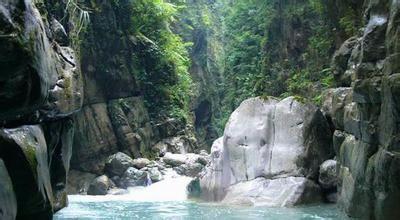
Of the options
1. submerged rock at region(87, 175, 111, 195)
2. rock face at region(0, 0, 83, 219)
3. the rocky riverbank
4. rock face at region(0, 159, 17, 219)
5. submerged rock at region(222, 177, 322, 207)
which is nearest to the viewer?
rock face at region(0, 0, 83, 219)

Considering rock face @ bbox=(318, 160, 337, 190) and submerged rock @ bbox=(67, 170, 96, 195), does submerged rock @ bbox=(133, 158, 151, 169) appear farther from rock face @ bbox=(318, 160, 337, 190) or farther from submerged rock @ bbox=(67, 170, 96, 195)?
rock face @ bbox=(318, 160, 337, 190)

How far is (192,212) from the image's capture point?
1086cm

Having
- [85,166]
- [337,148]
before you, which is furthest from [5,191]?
[85,166]

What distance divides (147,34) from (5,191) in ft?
65.8

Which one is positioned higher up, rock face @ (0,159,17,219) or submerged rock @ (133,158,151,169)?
rock face @ (0,159,17,219)

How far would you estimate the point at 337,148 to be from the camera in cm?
1073

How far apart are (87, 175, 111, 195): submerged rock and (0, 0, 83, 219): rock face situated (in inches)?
261

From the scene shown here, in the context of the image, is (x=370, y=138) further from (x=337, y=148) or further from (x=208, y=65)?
(x=208, y=65)

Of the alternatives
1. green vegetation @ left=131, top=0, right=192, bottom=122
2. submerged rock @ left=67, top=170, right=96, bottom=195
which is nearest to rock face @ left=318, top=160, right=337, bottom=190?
submerged rock @ left=67, top=170, right=96, bottom=195

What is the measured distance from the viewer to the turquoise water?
9.81m

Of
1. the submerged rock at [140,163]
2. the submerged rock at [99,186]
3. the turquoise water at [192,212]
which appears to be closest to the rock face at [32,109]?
the turquoise water at [192,212]

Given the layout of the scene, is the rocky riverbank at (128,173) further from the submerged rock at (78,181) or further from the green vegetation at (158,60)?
the green vegetation at (158,60)

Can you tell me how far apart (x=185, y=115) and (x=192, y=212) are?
15.0 meters

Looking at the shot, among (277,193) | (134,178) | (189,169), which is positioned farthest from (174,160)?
(277,193)
